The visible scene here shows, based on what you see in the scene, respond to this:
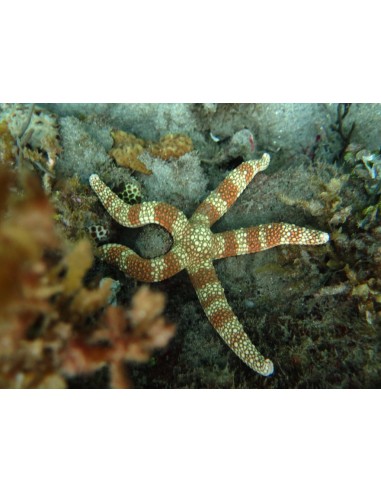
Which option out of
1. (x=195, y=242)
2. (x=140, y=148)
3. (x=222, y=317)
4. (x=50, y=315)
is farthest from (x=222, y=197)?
(x=50, y=315)

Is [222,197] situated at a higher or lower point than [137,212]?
higher

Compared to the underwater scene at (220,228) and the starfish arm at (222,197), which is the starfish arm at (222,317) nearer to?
the underwater scene at (220,228)

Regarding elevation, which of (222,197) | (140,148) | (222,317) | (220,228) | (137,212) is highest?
(140,148)

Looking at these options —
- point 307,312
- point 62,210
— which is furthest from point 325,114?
point 62,210

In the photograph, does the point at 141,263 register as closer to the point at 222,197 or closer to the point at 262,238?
the point at 222,197

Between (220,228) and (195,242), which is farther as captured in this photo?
(220,228)

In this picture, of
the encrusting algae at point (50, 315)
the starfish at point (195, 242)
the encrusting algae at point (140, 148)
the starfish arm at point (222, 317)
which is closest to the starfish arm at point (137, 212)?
the starfish at point (195, 242)

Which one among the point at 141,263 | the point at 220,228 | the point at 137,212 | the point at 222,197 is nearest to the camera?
the point at 141,263
